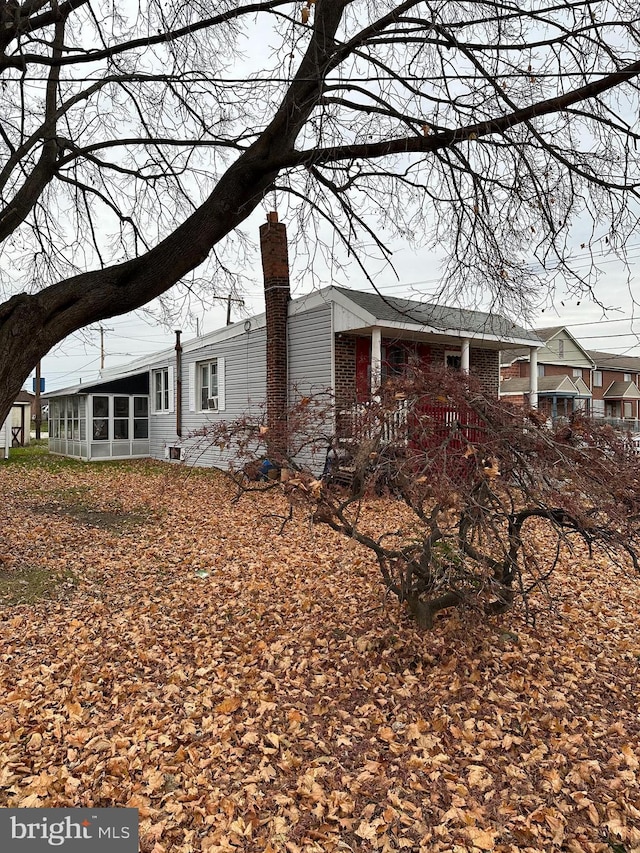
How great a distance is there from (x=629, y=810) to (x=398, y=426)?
210 centimetres

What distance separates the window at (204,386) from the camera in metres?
15.4

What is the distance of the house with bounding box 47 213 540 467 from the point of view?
1079 centimetres

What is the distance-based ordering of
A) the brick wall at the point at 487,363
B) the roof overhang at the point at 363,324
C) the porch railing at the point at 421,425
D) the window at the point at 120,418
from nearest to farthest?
the porch railing at the point at 421,425 → the roof overhang at the point at 363,324 → the brick wall at the point at 487,363 → the window at the point at 120,418

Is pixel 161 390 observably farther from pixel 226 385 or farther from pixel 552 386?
pixel 552 386

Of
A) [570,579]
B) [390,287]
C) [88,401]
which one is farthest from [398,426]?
[88,401]

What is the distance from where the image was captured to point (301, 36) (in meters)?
4.06

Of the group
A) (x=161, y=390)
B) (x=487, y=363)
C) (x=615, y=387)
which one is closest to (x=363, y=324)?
(x=487, y=363)

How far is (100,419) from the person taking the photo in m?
18.5

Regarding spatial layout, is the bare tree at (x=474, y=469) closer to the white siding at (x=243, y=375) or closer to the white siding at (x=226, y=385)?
the white siding at (x=243, y=375)

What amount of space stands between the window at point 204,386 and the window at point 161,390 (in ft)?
4.96

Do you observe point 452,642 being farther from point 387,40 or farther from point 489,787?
point 387,40

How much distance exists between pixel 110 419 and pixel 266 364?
843 cm

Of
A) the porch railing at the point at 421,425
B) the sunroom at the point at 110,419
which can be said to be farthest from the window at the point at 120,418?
the porch railing at the point at 421,425

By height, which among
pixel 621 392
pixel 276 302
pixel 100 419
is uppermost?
pixel 276 302
